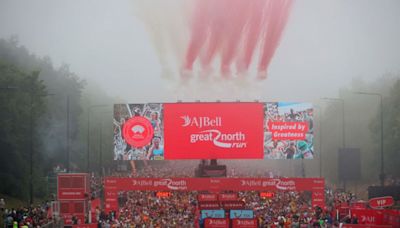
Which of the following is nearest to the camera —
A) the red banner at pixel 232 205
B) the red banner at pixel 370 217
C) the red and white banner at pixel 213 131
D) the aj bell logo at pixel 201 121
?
the red banner at pixel 370 217

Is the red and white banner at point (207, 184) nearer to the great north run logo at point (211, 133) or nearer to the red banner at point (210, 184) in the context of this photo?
the red banner at point (210, 184)

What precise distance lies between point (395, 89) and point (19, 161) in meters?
46.3

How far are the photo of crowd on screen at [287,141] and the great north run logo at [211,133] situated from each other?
2312mm

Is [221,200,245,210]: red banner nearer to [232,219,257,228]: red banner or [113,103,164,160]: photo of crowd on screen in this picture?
[232,219,257,228]: red banner

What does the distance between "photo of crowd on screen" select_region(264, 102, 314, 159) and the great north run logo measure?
231cm

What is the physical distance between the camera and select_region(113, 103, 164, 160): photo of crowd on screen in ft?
209

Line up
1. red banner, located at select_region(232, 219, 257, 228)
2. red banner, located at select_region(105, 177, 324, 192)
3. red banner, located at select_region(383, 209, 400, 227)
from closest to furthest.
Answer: red banner, located at select_region(383, 209, 400, 227), red banner, located at select_region(232, 219, 257, 228), red banner, located at select_region(105, 177, 324, 192)

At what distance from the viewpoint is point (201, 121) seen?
63844mm

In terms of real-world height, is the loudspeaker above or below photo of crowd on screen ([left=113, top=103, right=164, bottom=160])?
below

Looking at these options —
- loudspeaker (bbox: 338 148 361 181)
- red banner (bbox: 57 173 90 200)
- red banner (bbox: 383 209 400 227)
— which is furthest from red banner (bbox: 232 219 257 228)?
loudspeaker (bbox: 338 148 361 181)

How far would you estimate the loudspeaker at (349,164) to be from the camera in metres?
63.4

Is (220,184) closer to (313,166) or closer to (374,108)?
(374,108)

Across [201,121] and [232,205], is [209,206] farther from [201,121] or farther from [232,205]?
[201,121]

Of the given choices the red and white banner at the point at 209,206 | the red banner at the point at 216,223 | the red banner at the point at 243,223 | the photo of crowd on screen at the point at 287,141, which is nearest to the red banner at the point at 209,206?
the red and white banner at the point at 209,206
